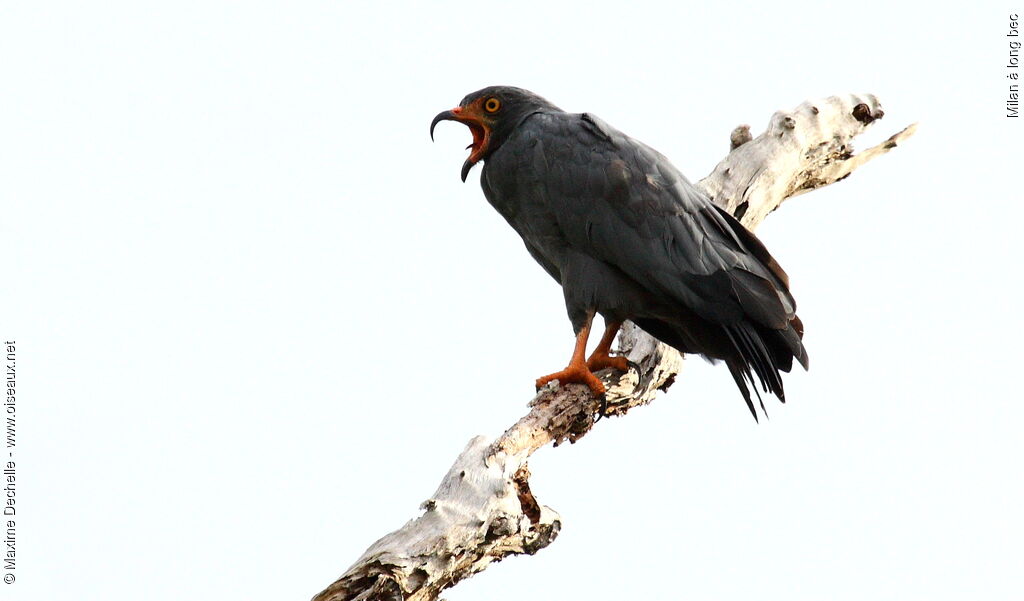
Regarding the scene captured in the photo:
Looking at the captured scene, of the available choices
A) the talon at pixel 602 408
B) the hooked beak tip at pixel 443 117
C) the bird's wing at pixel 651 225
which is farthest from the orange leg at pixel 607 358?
the hooked beak tip at pixel 443 117

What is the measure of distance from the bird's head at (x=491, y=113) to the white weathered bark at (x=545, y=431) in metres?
1.48

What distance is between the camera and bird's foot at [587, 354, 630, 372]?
6133 millimetres

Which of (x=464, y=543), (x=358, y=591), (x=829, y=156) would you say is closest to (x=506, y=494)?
(x=464, y=543)

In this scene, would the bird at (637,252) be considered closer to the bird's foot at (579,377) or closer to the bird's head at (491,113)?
Result: the bird's foot at (579,377)

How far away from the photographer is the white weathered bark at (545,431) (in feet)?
13.2

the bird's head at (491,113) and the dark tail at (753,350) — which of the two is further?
the bird's head at (491,113)

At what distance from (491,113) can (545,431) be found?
A: 240 centimetres

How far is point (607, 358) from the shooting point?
6176 millimetres

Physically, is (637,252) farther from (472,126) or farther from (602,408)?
(472,126)

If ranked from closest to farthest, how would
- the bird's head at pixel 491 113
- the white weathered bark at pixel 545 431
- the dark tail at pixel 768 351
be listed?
the white weathered bark at pixel 545 431 < the dark tail at pixel 768 351 < the bird's head at pixel 491 113

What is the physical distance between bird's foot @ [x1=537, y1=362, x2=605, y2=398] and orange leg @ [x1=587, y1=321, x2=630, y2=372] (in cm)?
43

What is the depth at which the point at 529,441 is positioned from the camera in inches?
196

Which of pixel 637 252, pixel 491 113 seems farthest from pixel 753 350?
pixel 491 113

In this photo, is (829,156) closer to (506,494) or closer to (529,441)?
(529,441)
